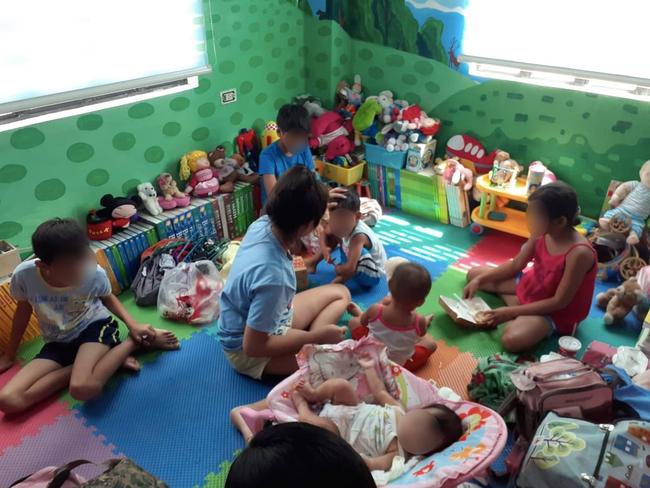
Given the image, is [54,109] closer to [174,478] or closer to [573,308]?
[174,478]

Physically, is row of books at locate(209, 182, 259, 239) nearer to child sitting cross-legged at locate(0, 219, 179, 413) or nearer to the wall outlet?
the wall outlet

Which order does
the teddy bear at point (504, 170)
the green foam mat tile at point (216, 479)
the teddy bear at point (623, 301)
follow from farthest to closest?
the teddy bear at point (504, 170) < the teddy bear at point (623, 301) < the green foam mat tile at point (216, 479)

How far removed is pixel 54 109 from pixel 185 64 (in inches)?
34.6

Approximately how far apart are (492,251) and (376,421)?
6.49ft

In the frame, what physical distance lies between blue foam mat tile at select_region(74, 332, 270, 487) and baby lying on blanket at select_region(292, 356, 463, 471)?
39 cm

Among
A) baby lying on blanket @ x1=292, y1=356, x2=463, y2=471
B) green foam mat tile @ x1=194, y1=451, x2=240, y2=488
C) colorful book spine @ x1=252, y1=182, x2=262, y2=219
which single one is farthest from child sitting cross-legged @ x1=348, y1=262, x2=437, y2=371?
colorful book spine @ x1=252, y1=182, x2=262, y2=219

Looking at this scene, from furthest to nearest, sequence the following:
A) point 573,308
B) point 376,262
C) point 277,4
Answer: point 277,4 < point 376,262 < point 573,308

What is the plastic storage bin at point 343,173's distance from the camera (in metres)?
3.79

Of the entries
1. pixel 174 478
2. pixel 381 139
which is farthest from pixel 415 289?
pixel 381 139

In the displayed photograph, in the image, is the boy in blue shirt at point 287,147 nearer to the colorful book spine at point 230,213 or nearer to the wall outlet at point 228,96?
the colorful book spine at point 230,213

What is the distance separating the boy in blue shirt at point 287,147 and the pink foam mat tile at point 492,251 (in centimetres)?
124

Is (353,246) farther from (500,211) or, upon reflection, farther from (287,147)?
(500,211)

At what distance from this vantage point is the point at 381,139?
3.81 metres

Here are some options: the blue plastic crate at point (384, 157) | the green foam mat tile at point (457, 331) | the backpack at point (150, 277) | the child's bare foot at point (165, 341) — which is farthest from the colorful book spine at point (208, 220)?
the green foam mat tile at point (457, 331)
